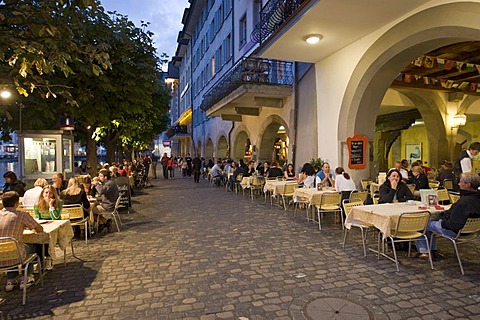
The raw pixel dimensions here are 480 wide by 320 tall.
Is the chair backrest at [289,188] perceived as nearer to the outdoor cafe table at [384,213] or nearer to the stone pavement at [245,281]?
the stone pavement at [245,281]

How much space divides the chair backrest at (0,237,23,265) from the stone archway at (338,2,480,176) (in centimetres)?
789

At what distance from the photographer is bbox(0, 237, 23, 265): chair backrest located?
147 inches

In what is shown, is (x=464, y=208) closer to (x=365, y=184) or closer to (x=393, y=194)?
(x=393, y=194)

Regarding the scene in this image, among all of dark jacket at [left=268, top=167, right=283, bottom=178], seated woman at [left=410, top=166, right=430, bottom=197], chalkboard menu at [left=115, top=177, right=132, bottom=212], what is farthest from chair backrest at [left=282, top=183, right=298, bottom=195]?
chalkboard menu at [left=115, top=177, right=132, bottom=212]

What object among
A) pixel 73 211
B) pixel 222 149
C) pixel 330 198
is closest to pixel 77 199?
pixel 73 211

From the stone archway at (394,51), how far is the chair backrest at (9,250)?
789 centimetres

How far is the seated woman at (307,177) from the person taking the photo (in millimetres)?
9705

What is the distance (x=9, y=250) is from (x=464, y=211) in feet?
19.0

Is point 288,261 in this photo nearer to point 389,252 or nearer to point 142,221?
point 389,252

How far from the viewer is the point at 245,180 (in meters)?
12.7

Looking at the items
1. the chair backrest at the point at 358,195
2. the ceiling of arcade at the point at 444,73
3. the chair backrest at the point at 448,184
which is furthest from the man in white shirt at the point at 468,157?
the ceiling of arcade at the point at 444,73

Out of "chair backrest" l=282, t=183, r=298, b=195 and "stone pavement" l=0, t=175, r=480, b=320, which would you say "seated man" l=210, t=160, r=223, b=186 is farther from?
"stone pavement" l=0, t=175, r=480, b=320

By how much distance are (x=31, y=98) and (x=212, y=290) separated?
8015 millimetres

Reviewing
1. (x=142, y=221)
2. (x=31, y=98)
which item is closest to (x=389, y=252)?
(x=142, y=221)
